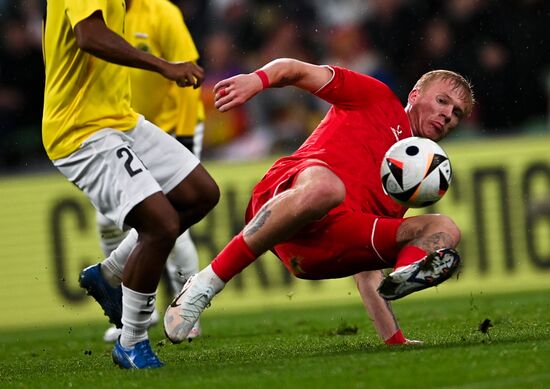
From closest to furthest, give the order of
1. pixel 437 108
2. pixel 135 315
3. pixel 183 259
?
pixel 135 315
pixel 437 108
pixel 183 259

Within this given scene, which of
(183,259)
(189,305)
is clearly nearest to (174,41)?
(183,259)

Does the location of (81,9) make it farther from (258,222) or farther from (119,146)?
(258,222)

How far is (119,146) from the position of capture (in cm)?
609

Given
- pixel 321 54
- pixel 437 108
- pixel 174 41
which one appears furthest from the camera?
pixel 321 54

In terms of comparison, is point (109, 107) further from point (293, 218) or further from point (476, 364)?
point (476, 364)

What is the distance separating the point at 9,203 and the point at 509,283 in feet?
16.2

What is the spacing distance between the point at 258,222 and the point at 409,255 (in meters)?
0.80

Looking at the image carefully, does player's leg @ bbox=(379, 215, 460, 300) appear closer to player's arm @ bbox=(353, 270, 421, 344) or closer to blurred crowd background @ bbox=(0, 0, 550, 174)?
player's arm @ bbox=(353, 270, 421, 344)

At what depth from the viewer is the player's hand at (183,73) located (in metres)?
5.90

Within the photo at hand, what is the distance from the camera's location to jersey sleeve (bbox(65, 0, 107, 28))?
589 centimetres

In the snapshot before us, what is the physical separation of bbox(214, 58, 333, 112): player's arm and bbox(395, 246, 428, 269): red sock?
1.02 m

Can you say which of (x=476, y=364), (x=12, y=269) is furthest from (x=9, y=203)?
(x=476, y=364)

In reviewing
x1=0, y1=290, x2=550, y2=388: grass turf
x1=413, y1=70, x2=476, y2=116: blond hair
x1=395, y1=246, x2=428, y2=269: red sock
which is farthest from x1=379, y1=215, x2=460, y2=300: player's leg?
x1=413, y1=70, x2=476, y2=116: blond hair

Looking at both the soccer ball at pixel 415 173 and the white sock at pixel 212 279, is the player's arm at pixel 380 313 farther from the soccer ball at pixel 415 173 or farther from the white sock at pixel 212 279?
the white sock at pixel 212 279
